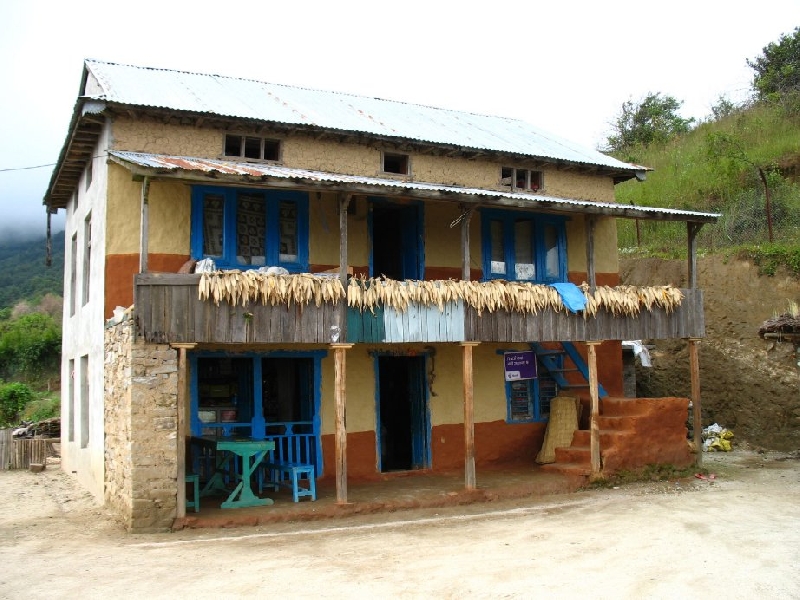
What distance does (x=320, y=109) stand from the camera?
15922 millimetres

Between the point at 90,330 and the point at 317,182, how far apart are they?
19.0 feet

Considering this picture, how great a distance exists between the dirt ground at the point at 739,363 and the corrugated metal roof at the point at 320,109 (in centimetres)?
559

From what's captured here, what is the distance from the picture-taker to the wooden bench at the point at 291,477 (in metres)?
12.2

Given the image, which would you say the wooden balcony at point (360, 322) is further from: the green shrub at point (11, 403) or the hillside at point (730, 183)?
the green shrub at point (11, 403)

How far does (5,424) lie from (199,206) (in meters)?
15.8

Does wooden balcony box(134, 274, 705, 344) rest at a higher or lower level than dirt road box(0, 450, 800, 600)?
higher

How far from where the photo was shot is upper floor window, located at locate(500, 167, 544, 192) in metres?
16.8

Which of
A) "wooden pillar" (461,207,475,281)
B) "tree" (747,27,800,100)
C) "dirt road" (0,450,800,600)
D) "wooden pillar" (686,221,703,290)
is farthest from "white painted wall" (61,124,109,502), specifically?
"tree" (747,27,800,100)

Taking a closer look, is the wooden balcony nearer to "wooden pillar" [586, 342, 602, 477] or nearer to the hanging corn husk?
the hanging corn husk

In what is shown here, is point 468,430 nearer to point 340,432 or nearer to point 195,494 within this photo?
point 340,432

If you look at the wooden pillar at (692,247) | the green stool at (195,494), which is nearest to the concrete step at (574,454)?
the wooden pillar at (692,247)

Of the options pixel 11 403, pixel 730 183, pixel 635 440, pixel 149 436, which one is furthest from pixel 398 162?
pixel 11 403

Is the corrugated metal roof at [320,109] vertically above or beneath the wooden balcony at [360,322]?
above

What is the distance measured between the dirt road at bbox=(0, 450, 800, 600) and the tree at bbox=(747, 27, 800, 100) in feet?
88.7
